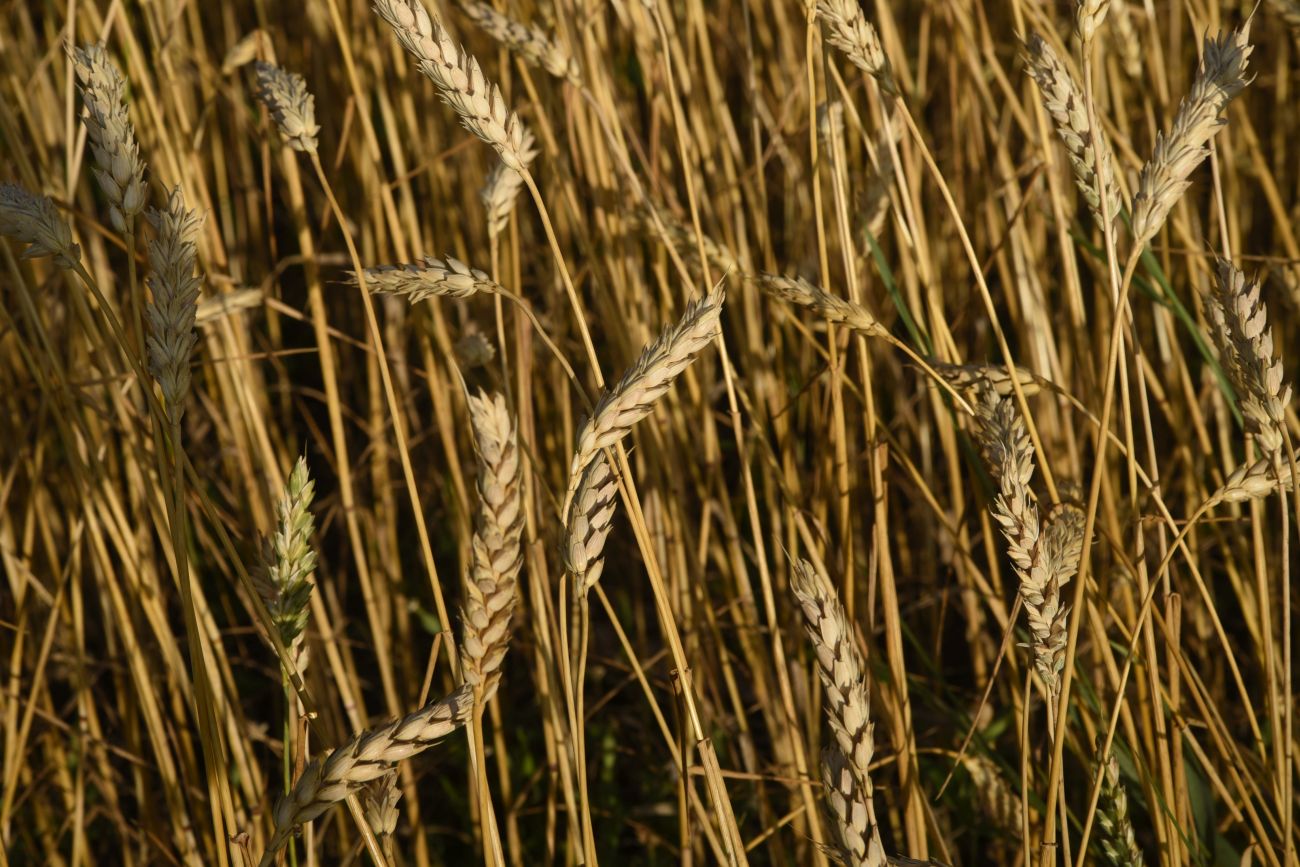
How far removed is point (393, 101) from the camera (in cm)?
146

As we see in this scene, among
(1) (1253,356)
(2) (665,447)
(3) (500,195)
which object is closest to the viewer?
(1) (1253,356)

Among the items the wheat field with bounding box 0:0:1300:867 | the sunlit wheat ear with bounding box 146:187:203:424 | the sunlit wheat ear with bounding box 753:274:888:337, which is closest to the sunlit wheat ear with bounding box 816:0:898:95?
the wheat field with bounding box 0:0:1300:867

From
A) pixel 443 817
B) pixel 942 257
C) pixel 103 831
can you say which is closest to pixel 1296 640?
pixel 942 257

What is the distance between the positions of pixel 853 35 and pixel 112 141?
455 mm

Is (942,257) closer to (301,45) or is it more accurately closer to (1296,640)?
(1296,640)

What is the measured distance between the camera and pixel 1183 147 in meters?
0.54

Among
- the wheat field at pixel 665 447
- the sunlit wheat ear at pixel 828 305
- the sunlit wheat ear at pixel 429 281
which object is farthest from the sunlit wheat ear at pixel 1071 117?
the sunlit wheat ear at pixel 429 281

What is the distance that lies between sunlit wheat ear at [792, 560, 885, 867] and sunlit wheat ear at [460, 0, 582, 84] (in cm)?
48

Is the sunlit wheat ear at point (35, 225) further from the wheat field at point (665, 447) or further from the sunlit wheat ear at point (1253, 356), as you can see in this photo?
the sunlit wheat ear at point (1253, 356)

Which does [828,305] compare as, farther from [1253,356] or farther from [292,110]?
[292,110]

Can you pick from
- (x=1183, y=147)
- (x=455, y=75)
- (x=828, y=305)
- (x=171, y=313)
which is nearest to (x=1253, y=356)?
(x=1183, y=147)

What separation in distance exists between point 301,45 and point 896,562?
4.30 ft

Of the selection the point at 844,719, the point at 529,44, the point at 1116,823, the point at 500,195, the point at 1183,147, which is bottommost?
the point at 1116,823

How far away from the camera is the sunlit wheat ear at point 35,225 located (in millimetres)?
540
